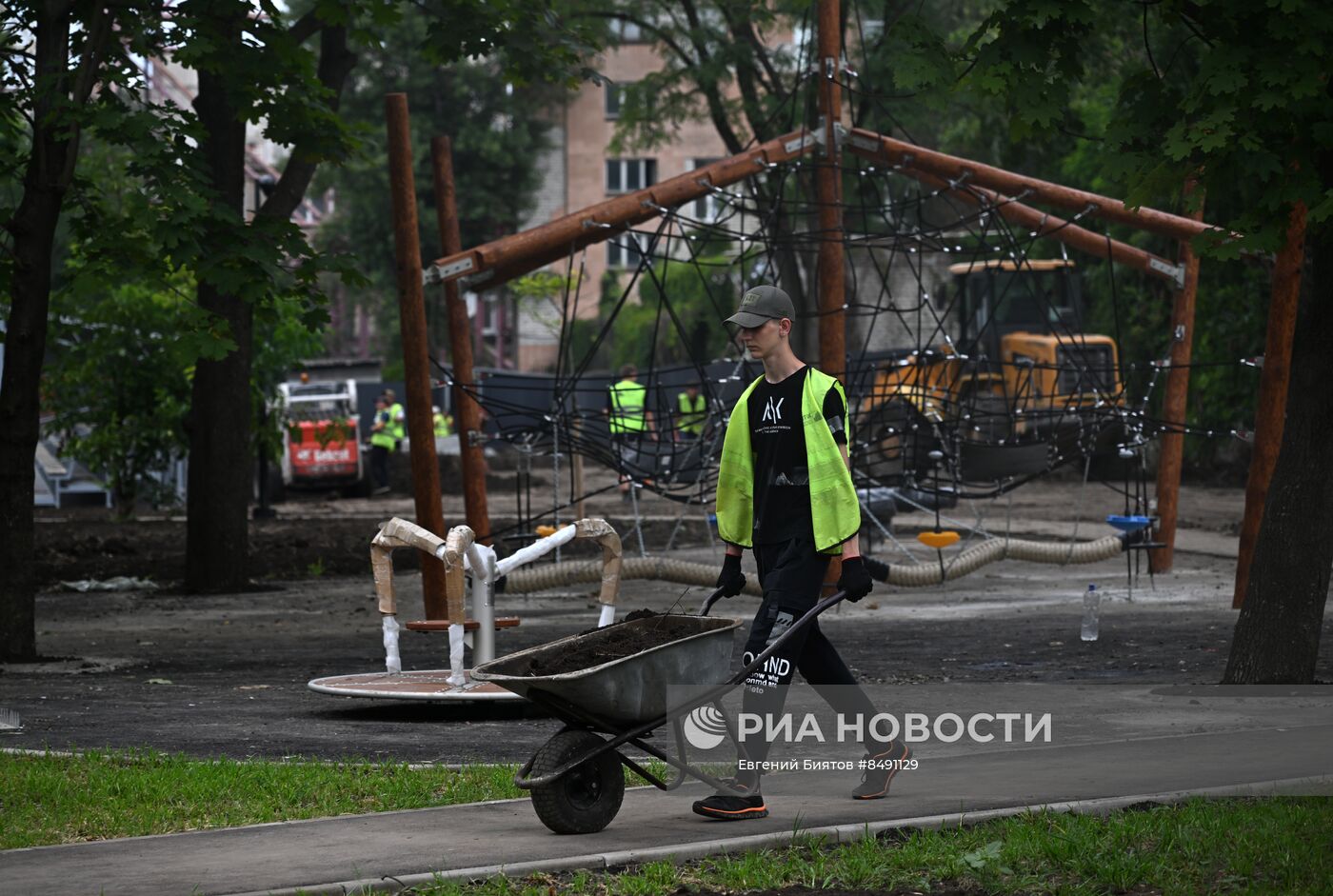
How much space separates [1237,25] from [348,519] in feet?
71.6

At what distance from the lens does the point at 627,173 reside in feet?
236

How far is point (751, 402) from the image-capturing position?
7359 mm

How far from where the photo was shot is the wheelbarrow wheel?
667cm

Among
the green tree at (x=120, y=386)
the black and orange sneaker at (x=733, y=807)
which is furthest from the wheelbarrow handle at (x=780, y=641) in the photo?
the green tree at (x=120, y=386)

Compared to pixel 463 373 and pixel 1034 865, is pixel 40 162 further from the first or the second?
pixel 1034 865

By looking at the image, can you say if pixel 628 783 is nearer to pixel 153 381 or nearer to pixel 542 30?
pixel 542 30

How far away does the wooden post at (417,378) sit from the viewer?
14977 millimetres

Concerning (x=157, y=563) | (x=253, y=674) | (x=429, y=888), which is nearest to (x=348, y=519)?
(x=157, y=563)

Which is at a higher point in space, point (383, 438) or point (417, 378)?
point (417, 378)

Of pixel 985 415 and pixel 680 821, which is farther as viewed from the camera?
pixel 985 415

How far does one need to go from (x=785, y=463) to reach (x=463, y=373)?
369 inches

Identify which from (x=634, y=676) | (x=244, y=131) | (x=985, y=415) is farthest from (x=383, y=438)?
(x=634, y=676)

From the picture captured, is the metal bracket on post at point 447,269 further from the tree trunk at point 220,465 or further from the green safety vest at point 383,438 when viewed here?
the green safety vest at point 383,438

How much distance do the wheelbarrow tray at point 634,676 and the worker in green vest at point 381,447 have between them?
1272 inches
